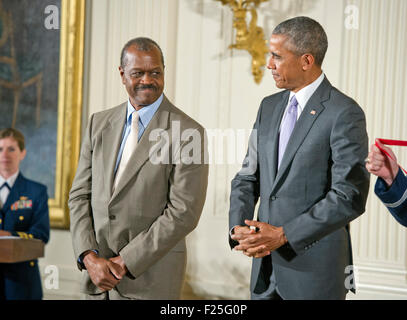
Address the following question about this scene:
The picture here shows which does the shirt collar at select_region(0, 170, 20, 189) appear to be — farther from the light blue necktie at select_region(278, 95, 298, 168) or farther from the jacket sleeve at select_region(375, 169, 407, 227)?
the jacket sleeve at select_region(375, 169, 407, 227)

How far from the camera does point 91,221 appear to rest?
2.54 metres

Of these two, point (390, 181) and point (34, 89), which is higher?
point (34, 89)

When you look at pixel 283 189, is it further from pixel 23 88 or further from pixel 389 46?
pixel 23 88

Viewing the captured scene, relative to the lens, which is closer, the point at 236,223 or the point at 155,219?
the point at 236,223

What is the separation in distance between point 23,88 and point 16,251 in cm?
153

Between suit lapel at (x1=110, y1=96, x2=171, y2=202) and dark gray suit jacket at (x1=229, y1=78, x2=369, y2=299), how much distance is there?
0.48 meters

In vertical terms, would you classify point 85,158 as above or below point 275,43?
below

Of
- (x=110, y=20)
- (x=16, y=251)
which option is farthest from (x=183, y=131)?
(x=110, y=20)

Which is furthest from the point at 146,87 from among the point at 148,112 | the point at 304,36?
the point at 304,36

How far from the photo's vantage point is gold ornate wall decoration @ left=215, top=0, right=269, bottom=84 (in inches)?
146

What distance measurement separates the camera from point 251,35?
3756 mm

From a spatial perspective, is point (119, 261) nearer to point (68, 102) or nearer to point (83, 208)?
point (83, 208)

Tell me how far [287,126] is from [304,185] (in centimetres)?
27

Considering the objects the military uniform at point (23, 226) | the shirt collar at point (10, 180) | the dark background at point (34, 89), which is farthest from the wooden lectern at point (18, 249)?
the dark background at point (34, 89)
